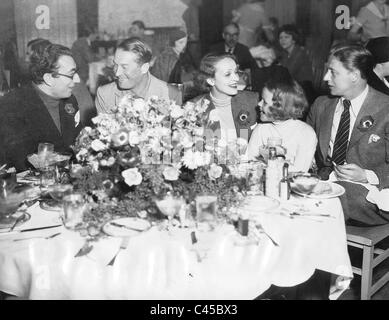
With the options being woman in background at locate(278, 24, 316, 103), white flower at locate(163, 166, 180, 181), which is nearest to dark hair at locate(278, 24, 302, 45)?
woman in background at locate(278, 24, 316, 103)

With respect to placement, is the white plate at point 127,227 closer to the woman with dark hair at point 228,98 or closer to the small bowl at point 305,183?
the small bowl at point 305,183

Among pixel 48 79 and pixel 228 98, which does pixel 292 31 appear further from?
pixel 48 79

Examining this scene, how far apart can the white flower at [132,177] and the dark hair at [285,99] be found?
143 cm

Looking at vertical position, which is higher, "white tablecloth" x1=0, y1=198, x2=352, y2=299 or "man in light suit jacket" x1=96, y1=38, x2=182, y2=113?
"man in light suit jacket" x1=96, y1=38, x2=182, y2=113

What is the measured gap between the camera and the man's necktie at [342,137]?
A: 9.87 feet

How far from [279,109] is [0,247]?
197 centimetres

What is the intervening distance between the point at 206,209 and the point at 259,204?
364mm

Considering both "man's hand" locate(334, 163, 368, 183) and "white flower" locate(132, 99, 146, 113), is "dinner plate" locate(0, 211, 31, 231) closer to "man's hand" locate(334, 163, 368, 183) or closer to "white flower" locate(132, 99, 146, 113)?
"white flower" locate(132, 99, 146, 113)

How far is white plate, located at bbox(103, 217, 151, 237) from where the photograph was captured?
5.59 ft

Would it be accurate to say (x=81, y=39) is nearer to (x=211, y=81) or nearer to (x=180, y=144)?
(x=211, y=81)

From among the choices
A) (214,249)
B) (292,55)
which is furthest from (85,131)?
(292,55)

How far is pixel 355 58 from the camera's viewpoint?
Result: 119 inches
